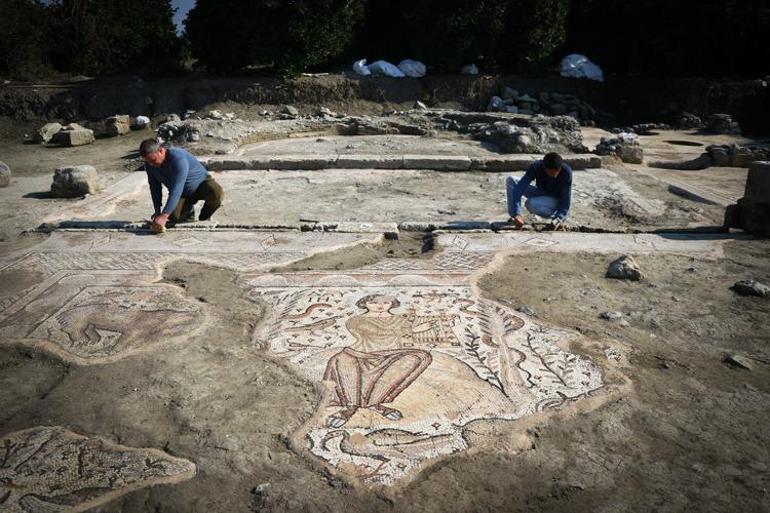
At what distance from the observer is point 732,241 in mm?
4773

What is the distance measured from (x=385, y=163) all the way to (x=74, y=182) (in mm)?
3986

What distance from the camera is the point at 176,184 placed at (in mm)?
4785

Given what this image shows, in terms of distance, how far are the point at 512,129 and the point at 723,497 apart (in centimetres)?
774

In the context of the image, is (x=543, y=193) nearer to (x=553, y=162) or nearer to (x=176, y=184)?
(x=553, y=162)

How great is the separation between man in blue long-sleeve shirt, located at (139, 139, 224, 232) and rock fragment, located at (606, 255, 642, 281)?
11.9 ft

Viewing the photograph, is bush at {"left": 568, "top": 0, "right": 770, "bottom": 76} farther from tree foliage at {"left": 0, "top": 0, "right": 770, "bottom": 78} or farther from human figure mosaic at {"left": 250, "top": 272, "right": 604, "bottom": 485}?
human figure mosaic at {"left": 250, "top": 272, "right": 604, "bottom": 485}

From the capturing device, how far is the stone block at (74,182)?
6340 mm

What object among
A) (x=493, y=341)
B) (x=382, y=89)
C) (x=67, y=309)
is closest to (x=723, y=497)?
(x=493, y=341)

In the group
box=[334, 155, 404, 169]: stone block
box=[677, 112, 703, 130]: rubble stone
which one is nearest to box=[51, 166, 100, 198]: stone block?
box=[334, 155, 404, 169]: stone block

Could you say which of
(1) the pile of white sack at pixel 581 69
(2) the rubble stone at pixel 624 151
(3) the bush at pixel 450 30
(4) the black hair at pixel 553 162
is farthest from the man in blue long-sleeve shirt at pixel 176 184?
(1) the pile of white sack at pixel 581 69

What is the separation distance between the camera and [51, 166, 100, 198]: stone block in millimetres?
6340

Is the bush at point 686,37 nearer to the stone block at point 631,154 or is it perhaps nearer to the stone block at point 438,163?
the stone block at point 631,154

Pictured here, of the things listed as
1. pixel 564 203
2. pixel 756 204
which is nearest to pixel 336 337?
pixel 564 203

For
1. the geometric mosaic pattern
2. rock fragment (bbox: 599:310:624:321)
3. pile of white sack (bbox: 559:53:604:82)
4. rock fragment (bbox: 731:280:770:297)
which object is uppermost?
pile of white sack (bbox: 559:53:604:82)
